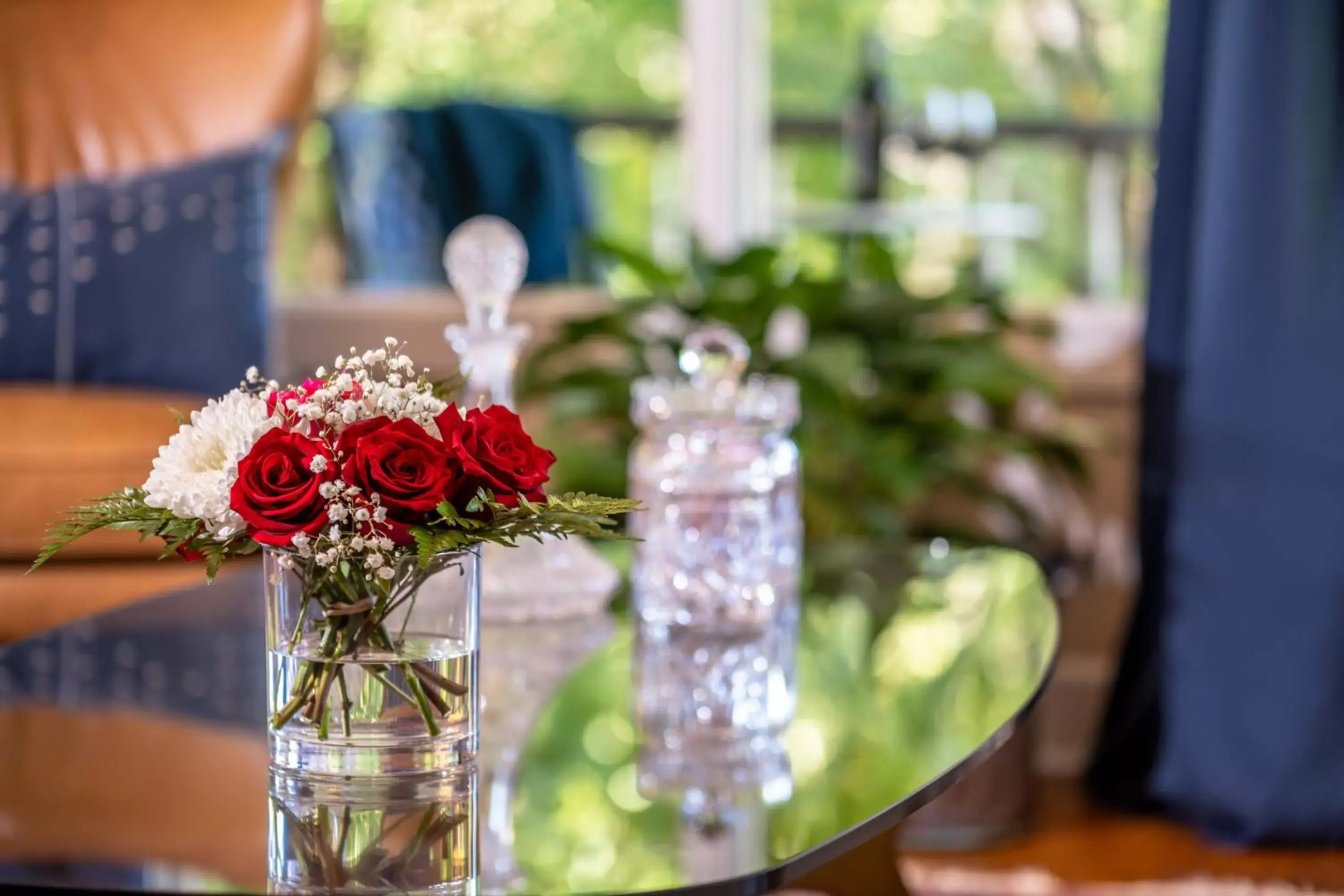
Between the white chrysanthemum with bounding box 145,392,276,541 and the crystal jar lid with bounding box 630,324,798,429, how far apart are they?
50 centimetres

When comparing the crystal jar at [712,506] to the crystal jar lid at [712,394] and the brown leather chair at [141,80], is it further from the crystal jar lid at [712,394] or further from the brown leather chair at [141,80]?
the brown leather chair at [141,80]

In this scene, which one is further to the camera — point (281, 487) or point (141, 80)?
point (141, 80)

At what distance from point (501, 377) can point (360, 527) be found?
54cm

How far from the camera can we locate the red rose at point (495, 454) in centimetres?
78

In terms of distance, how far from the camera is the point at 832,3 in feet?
9.73

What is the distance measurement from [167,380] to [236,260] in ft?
0.64

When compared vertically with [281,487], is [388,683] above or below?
below

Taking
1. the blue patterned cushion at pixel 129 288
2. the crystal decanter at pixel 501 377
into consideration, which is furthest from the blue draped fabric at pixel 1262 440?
the blue patterned cushion at pixel 129 288

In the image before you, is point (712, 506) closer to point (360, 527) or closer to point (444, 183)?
point (360, 527)

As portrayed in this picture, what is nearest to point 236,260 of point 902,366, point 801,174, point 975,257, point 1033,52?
point 902,366

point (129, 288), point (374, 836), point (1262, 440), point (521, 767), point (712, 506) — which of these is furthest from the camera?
point (129, 288)

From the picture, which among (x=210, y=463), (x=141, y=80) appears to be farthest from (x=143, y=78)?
(x=210, y=463)

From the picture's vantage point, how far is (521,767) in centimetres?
90

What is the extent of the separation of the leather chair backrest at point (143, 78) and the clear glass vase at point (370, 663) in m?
1.71
